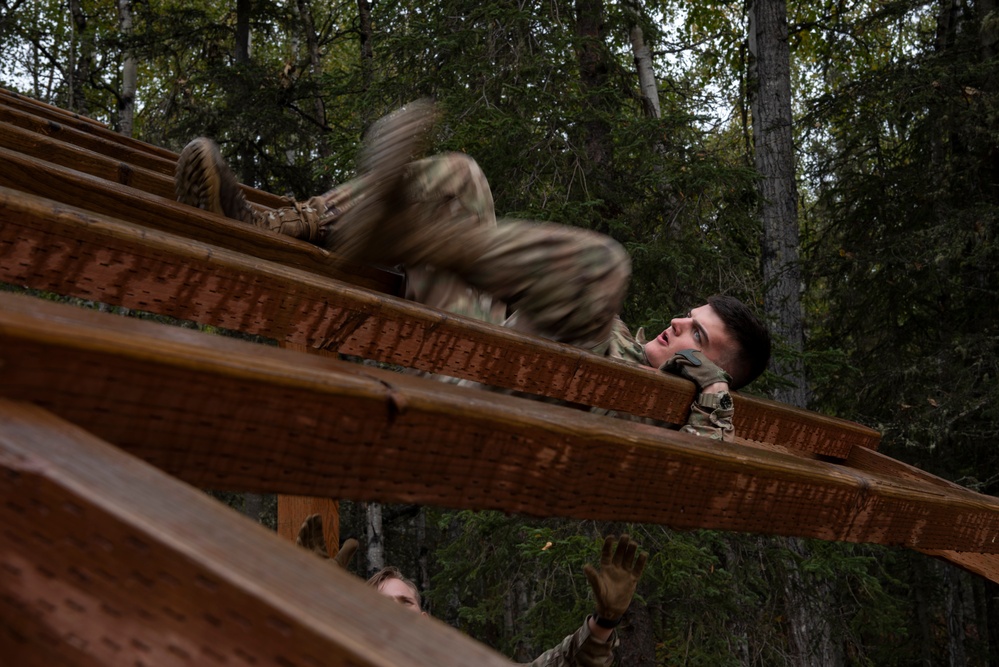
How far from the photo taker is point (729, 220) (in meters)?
9.03

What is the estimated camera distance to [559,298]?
2.97m

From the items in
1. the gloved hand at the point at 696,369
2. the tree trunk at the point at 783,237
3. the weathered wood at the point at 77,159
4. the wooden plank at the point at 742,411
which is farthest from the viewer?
the tree trunk at the point at 783,237

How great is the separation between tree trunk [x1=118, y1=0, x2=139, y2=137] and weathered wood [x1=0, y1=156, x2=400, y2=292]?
1035cm

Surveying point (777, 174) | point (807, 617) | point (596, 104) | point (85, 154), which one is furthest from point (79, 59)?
point (85, 154)

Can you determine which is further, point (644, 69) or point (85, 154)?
point (644, 69)

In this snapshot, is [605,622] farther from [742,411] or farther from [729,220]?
[729,220]

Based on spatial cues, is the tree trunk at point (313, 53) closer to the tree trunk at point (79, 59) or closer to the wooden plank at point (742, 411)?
the tree trunk at point (79, 59)

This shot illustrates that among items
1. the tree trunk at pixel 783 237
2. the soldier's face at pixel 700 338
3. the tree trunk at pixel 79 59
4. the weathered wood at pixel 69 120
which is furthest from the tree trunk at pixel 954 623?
the tree trunk at pixel 79 59

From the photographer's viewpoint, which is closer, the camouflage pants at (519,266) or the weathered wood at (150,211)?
the weathered wood at (150,211)

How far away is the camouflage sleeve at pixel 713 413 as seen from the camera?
2.83 m

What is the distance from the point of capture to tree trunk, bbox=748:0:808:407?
970 cm

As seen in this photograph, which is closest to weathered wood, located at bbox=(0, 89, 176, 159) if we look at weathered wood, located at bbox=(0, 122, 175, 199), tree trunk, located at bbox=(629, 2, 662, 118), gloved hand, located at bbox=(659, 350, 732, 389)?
weathered wood, located at bbox=(0, 122, 175, 199)

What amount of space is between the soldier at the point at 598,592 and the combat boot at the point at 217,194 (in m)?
1.20

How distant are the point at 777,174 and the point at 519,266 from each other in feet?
27.2
